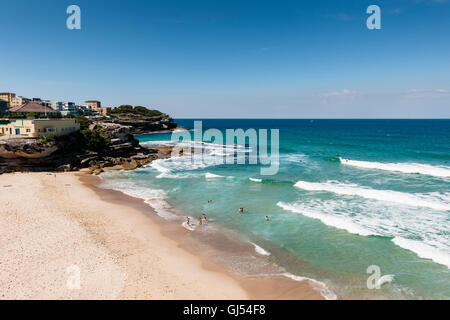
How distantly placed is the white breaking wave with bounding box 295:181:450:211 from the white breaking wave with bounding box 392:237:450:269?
8.21m

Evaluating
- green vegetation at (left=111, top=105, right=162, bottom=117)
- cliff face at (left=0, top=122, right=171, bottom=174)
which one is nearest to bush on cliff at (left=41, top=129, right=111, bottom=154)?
cliff face at (left=0, top=122, right=171, bottom=174)

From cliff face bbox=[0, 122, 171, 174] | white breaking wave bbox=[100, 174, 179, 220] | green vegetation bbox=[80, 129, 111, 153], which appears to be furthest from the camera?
green vegetation bbox=[80, 129, 111, 153]

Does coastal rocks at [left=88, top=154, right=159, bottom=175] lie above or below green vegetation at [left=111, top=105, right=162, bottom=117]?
below

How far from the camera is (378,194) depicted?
84.9 feet

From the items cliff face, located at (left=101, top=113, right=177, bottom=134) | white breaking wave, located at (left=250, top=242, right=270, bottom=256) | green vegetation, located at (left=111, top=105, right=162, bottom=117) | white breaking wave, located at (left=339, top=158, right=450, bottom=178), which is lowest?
white breaking wave, located at (left=250, top=242, right=270, bottom=256)

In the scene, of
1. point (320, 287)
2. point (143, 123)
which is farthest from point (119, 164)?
point (143, 123)

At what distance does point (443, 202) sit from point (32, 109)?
65.0 m

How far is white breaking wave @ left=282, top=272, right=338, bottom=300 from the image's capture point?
39.2 ft

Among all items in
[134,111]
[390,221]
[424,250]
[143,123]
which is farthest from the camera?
[134,111]

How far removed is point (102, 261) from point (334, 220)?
16877 mm

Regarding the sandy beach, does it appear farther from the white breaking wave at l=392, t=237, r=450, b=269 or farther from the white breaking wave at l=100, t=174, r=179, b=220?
the white breaking wave at l=392, t=237, r=450, b=269

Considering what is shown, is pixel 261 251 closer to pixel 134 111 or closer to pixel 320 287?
pixel 320 287

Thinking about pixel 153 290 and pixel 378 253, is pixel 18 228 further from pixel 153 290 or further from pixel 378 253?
pixel 378 253
